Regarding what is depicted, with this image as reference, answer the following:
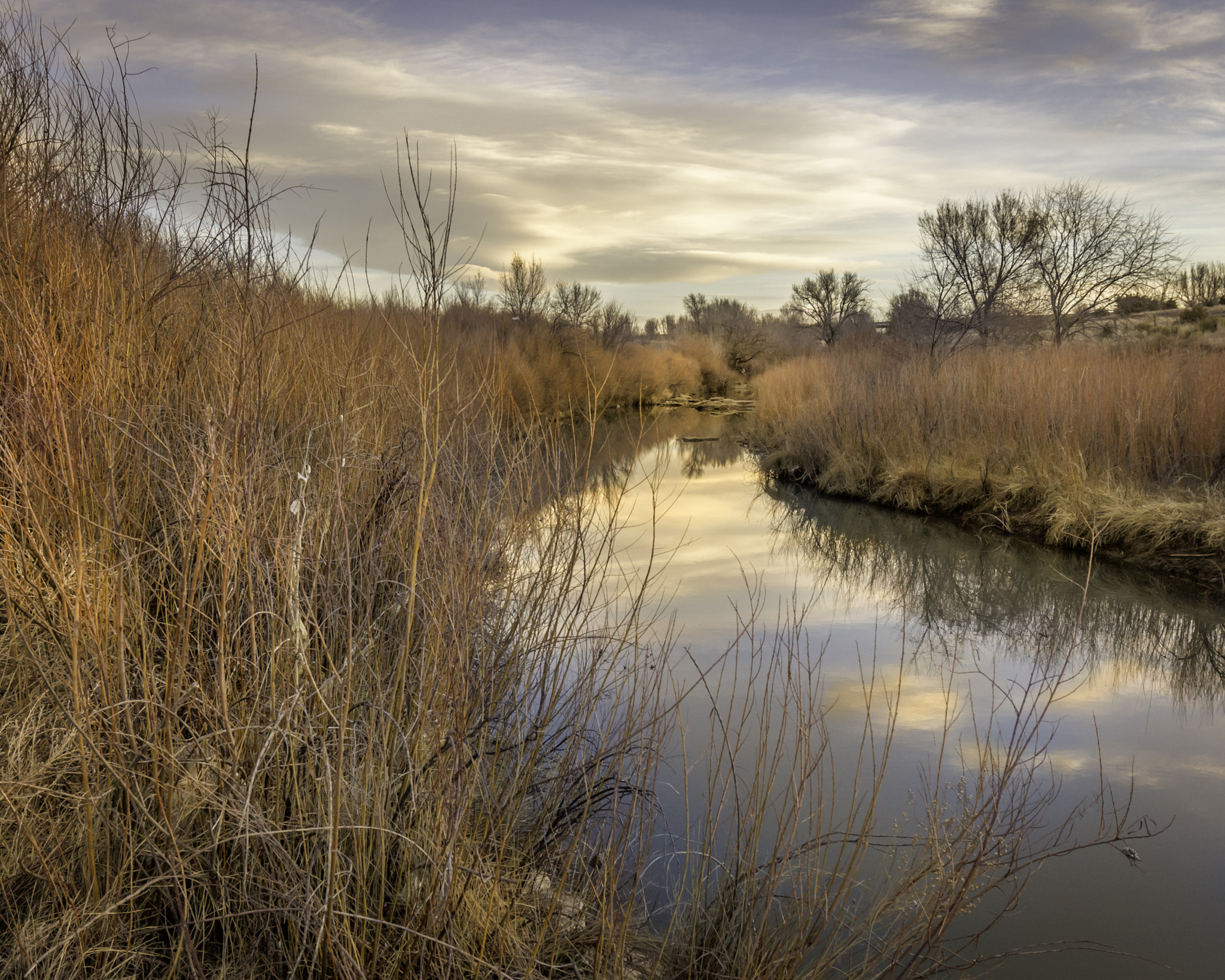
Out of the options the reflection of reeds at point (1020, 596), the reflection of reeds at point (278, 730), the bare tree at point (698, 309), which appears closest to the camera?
the reflection of reeds at point (278, 730)

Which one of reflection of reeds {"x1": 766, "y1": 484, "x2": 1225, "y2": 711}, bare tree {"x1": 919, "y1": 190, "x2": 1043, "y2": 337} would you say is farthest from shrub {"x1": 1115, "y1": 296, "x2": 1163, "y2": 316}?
reflection of reeds {"x1": 766, "y1": 484, "x2": 1225, "y2": 711}

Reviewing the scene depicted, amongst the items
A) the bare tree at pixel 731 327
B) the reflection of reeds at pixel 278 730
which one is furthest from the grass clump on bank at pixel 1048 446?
the bare tree at pixel 731 327

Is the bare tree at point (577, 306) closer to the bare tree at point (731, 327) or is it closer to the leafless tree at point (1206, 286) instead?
the bare tree at point (731, 327)

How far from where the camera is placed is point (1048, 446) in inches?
330

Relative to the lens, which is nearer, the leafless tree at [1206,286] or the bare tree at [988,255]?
the bare tree at [988,255]

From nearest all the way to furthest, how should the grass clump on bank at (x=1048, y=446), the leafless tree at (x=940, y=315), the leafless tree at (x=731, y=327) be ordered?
the grass clump on bank at (x=1048, y=446) → the leafless tree at (x=940, y=315) → the leafless tree at (x=731, y=327)

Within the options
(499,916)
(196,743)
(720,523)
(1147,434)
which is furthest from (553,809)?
(1147,434)

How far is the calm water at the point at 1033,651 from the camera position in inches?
108

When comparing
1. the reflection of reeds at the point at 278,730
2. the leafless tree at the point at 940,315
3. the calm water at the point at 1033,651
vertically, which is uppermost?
the leafless tree at the point at 940,315

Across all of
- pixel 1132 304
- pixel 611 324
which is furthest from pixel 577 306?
pixel 1132 304

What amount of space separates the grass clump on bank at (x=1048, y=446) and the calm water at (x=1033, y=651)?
39 centimetres

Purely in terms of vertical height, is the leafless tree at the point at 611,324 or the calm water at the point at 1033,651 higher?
the leafless tree at the point at 611,324

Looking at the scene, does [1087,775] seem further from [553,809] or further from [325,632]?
[325,632]

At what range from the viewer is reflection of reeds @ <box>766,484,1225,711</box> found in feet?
16.9
